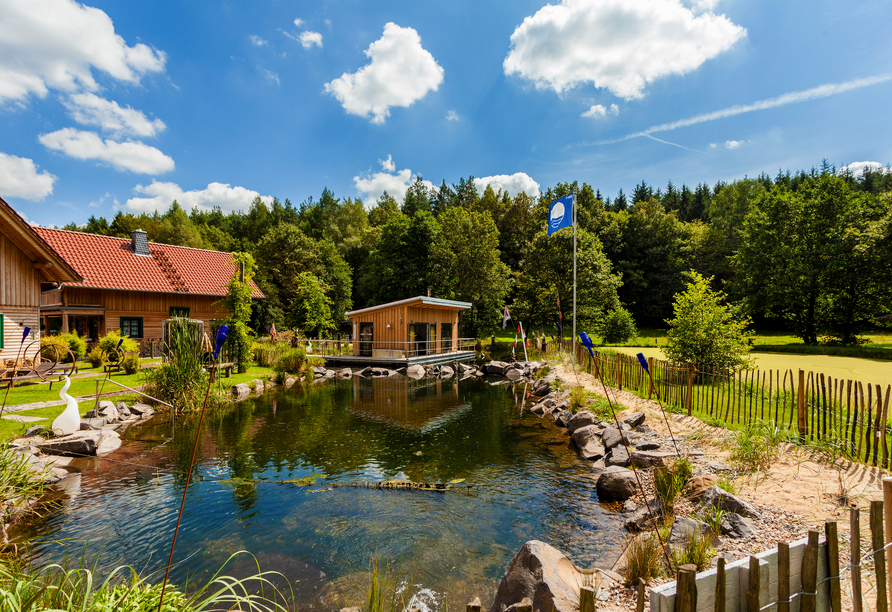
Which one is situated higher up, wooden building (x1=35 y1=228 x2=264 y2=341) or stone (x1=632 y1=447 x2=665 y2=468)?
wooden building (x1=35 y1=228 x2=264 y2=341)

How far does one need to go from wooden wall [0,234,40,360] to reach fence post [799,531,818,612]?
1697 centimetres

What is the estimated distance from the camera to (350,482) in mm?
7227

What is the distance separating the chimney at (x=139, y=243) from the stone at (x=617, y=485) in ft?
93.7

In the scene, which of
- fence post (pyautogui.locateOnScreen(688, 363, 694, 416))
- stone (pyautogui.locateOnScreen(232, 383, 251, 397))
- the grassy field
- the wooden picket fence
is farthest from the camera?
stone (pyautogui.locateOnScreen(232, 383, 251, 397))

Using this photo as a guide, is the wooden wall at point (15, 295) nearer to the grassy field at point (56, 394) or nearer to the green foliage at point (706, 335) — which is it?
the grassy field at point (56, 394)

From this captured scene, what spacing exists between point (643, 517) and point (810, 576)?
3406 mm

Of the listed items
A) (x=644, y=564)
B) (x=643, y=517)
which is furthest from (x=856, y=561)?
(x=643, y=517)

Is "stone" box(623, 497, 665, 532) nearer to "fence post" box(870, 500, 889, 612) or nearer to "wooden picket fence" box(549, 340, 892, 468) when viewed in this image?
"wooden picket fence" box(549, 340, 892, 468)

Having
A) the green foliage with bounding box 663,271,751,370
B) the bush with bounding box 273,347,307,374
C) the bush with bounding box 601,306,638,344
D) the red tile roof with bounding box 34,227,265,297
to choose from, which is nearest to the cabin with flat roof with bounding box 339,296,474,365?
the bush with bounding box 273,347,307,374

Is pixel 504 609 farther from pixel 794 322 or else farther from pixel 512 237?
pixel 512 237

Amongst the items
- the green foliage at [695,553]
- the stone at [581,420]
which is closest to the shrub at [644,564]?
the green foliage at [695,553]

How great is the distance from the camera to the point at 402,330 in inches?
958

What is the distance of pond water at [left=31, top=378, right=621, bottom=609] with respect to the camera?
4828 mm

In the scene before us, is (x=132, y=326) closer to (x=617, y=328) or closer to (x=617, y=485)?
(x=617, y=485)
